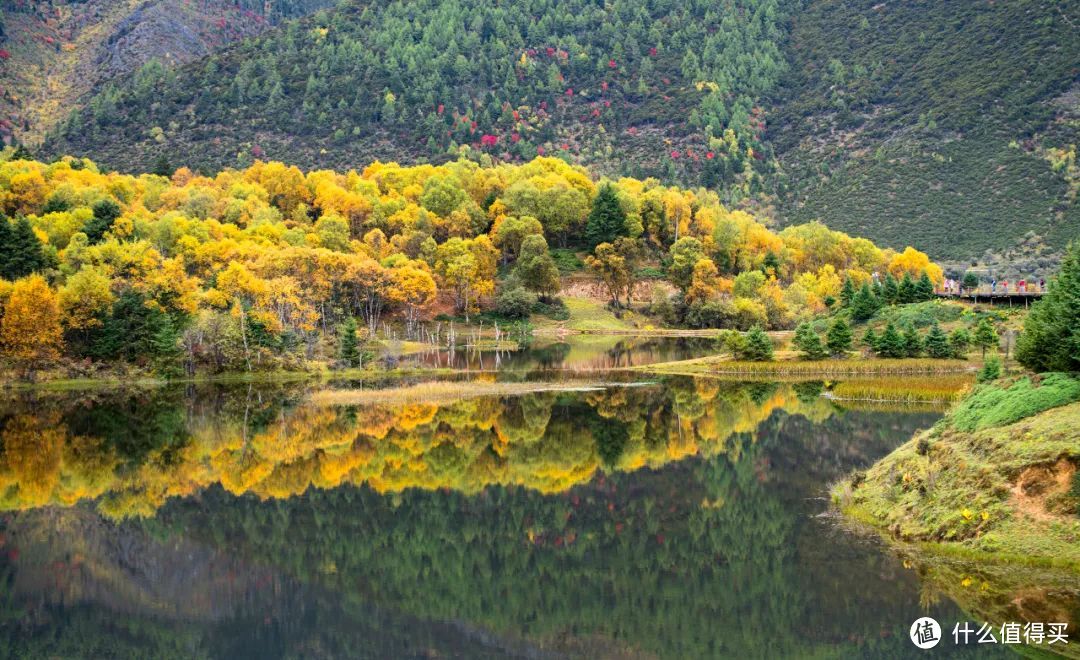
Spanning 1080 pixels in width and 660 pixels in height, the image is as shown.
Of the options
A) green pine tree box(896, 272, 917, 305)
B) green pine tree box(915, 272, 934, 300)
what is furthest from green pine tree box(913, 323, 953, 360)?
green pine tree box(915, 272, 934, 300)

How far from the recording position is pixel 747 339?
259ft

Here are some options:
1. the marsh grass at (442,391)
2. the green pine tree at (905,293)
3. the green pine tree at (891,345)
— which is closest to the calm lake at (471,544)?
the marsh grass at (442,391)

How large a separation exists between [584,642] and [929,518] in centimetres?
1144

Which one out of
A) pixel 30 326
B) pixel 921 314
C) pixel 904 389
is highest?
pixel 921 314

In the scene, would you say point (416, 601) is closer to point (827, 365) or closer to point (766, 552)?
point (766, 552)

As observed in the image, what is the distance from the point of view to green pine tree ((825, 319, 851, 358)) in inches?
3002

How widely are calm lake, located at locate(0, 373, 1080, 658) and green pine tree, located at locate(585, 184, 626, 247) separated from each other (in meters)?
86.2

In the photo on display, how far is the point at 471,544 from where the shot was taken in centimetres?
3438

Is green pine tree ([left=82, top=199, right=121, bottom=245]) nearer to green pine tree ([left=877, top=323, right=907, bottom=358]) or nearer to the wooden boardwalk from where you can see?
green pine tree ([left=877, top=323, right=907, bottom=358])

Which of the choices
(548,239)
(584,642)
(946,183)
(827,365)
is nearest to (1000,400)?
(584,642)

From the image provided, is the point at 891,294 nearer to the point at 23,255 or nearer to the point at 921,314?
the point at 921,314

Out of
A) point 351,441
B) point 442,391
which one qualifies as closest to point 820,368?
point 442,391

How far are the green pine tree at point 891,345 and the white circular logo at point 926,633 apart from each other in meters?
51.3

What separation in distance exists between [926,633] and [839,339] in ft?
176
